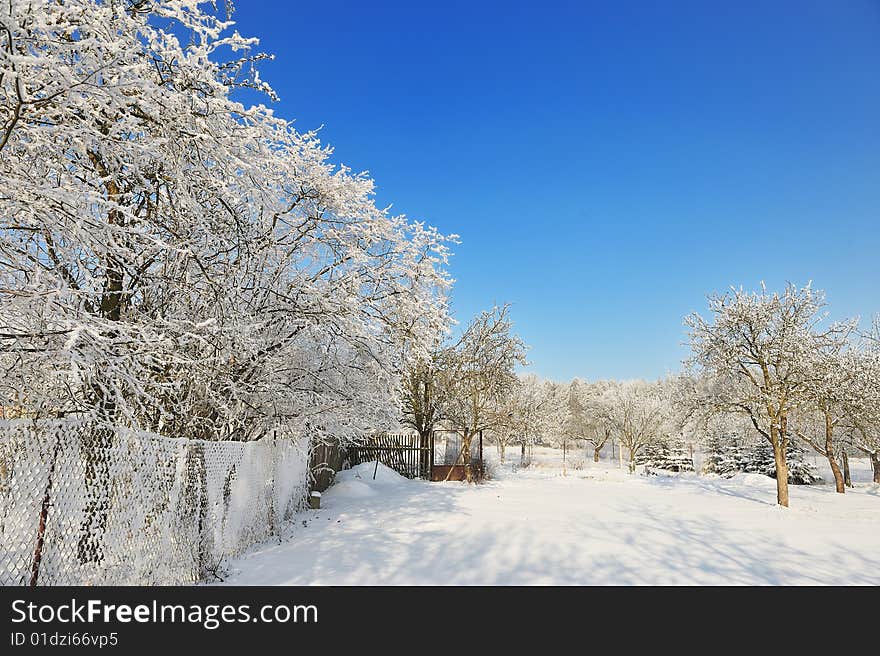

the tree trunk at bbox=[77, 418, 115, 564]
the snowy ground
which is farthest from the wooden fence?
the tree trunk at bbox=[77, 418, 115, 564]

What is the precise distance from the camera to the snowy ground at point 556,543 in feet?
20.2

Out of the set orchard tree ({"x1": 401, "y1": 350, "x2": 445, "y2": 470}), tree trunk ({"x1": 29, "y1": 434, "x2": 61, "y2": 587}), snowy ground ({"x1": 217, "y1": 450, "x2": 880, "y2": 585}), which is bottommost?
snowy ground ({"x1": 217, "y1": 450, "x2": 880, "y2": 585})

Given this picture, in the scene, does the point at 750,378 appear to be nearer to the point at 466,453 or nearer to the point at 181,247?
the point at 466,453

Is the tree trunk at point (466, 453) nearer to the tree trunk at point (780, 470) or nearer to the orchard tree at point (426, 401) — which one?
the orchard tree at point (426, 401)

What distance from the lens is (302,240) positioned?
7719mm

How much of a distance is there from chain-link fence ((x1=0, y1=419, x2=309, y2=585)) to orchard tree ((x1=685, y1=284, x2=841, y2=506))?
46.3ft

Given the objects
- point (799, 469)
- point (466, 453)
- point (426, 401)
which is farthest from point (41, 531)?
point (799, 469)

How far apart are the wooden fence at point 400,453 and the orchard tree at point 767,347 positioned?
10460 millimetres

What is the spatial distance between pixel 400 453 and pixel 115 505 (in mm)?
15691

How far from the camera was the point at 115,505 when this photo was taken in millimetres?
4434

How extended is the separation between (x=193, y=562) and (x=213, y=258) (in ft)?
11.6

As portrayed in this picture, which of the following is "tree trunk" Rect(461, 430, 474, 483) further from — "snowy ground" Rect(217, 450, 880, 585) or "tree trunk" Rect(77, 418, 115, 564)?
"tree trunk" Rect(77, 418, 115, 564)

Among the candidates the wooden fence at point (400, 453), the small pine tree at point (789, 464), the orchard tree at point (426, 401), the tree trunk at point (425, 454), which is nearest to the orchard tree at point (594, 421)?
the small pine tree at point (789, 464)

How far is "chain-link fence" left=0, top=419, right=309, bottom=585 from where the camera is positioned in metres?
3.50
